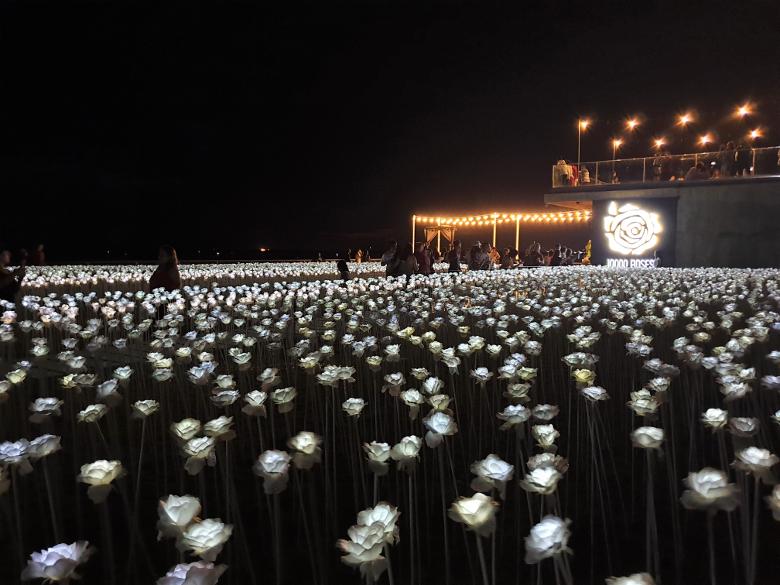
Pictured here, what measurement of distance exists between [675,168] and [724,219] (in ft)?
11.7

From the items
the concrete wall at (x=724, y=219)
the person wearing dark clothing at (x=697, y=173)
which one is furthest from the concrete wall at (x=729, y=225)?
the person wearing dark clothing at (x=697, y=173)

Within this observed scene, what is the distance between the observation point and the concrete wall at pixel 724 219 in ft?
89.1

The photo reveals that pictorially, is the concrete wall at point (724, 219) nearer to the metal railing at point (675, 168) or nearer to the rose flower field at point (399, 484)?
the metal railing at point (675, 168)

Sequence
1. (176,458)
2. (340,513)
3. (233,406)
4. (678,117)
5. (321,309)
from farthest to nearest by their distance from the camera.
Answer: (678,117)
(321,309)
(233,406)
(176,458)
(340,513)

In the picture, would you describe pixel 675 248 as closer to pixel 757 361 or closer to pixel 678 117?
pixel 678 117

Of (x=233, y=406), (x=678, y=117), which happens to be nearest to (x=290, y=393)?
(x=233, y=406)

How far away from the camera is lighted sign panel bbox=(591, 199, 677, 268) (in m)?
30.0

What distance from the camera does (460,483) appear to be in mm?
3963

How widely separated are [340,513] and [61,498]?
6.13 feet

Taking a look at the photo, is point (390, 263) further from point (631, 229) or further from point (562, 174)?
point (631, 229)

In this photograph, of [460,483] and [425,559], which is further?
[460,483]

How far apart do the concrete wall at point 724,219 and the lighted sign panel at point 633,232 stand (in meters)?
0.39

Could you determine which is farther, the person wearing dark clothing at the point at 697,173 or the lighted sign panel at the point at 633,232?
the lighted sign panel at the point at 633,232

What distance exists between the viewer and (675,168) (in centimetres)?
2973
